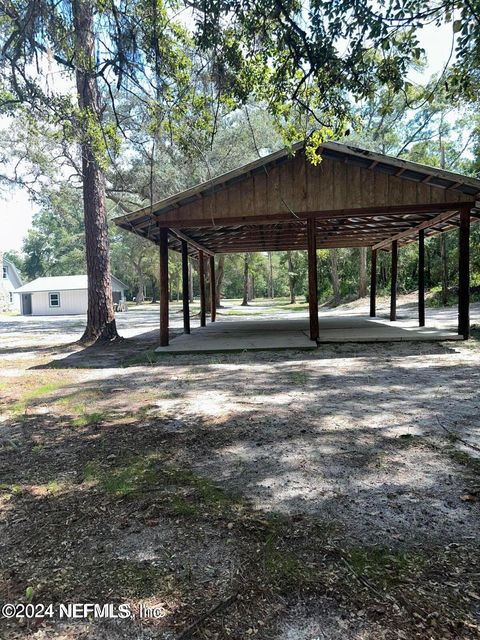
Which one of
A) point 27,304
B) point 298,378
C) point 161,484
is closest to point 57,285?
point 27,304

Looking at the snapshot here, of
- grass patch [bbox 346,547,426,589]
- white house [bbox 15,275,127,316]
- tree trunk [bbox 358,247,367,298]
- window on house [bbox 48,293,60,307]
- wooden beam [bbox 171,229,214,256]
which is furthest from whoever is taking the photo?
window on house [bbox 48,293,60,307]

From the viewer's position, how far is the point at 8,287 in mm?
41500

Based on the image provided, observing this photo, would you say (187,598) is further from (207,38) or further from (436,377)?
(436,377)

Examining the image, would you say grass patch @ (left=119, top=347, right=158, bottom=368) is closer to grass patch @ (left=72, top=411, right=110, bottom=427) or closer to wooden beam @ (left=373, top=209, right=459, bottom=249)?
grass patch @ (left=72, top=411, right=110, bottom=427)

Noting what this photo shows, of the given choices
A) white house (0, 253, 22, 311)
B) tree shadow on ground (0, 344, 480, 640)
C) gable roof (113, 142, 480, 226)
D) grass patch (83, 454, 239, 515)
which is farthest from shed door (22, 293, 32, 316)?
grass patch (83, 454, 239, 515)

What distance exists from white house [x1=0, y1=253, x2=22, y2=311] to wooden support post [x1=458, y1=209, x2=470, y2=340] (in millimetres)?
38626

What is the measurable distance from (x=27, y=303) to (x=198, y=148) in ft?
115

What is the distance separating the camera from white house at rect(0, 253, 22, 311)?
39156 mm

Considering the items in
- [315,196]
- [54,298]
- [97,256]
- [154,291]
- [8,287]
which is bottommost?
[54,298]

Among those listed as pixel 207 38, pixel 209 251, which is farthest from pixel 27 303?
pixel 207 38

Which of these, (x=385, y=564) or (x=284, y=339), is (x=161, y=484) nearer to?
(x=385, y=564)

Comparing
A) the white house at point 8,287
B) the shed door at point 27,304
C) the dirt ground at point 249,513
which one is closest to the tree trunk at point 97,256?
the dirt ground at point 249,513

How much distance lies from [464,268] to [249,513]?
8.30 metres

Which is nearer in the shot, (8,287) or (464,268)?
(464,268)
